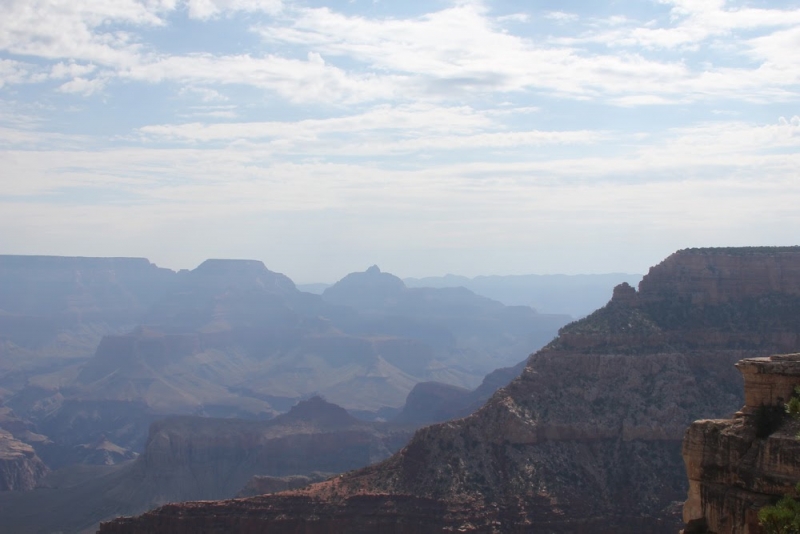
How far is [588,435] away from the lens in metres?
76.9

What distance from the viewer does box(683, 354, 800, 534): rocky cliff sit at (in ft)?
89.2

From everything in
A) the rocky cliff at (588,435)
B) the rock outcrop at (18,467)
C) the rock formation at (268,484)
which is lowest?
the rock outcrop at (18,467)

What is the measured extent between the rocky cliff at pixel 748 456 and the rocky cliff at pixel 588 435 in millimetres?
40664

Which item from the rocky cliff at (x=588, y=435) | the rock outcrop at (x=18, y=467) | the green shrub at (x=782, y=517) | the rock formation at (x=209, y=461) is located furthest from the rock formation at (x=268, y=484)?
the green shrub at (x=782, y=517)

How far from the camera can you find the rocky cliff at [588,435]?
2793 inches

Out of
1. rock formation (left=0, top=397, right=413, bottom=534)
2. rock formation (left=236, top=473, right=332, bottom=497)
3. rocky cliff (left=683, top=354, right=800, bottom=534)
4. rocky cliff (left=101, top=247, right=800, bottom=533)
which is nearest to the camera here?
rocky cliff (left=683, top=354, right=800, bottom=534)

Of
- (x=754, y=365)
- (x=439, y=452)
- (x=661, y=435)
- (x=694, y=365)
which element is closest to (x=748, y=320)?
(x=694, y=365)

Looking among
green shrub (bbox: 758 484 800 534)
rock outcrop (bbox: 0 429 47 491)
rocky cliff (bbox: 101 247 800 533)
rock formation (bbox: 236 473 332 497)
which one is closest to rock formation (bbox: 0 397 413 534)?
rock outcrop (bbox: 0 429 47 491)

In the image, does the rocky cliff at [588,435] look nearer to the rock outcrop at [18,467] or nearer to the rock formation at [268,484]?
the rock formation at [268,484]

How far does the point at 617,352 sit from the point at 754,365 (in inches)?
2109

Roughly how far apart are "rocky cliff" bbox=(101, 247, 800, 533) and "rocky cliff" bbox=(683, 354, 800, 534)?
40664mm

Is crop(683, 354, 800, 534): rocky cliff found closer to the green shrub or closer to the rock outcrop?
the green shrub

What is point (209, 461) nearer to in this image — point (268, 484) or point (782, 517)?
point (268, 484)

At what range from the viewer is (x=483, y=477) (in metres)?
73.2
